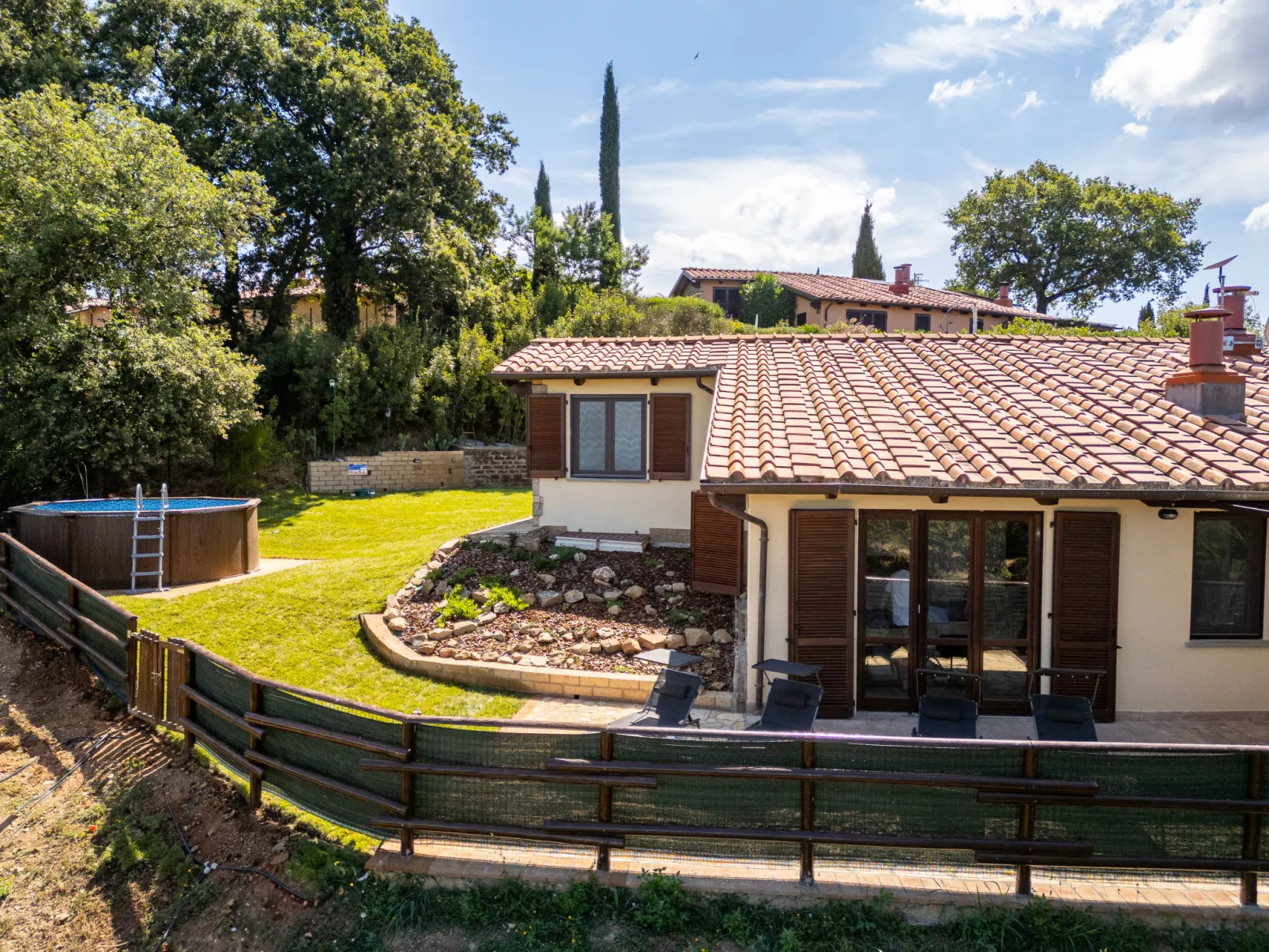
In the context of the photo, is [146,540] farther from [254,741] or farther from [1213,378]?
[1213,378]

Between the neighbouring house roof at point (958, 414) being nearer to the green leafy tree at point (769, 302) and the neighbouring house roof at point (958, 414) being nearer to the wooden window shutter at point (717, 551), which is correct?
the wooden window shutter at point (717, 551)

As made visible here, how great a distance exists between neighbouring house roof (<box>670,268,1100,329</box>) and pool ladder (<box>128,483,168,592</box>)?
29598mm

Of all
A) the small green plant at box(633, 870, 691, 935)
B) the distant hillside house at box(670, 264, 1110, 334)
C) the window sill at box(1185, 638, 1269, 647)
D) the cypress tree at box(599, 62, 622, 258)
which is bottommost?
the small green plant at box(633, 870, 691, 935)

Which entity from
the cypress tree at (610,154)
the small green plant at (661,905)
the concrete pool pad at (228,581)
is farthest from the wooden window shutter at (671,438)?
the cypress tree at (610,154)

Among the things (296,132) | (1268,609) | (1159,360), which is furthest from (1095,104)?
(296,132)

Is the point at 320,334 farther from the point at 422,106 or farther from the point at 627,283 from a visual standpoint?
the point at 627,283

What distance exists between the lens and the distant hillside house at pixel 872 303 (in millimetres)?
36406

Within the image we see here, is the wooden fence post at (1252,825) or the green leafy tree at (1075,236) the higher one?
the green leafy tree at (1075,236)

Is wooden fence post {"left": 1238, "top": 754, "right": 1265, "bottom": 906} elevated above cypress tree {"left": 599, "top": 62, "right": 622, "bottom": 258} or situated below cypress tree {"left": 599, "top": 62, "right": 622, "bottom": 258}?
below

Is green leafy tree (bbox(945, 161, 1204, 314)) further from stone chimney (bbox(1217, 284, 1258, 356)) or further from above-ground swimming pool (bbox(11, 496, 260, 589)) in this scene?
above-ground swimming pool (bbox(11, 496, 260, 589))

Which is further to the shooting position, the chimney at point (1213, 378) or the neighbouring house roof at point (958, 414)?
the chimney at point (1213, 378)

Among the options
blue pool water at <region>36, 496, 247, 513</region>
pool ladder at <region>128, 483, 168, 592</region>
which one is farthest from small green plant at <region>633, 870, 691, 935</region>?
blue pool water at <region>36, 496, 247, 513</region>

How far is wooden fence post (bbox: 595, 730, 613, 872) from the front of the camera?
5.30 metres

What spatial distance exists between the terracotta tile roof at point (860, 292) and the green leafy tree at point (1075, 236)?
14.9ft
